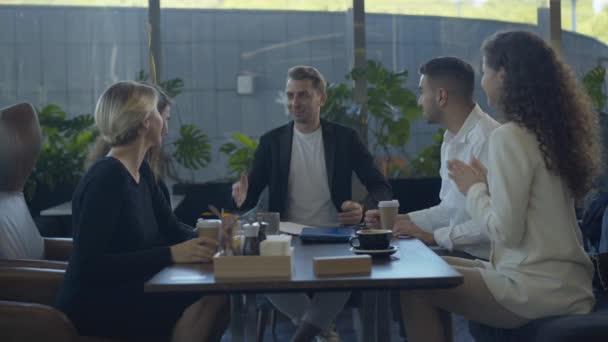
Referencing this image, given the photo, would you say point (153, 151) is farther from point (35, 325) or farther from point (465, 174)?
point (465, 174)

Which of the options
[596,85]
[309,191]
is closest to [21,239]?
[309,191]

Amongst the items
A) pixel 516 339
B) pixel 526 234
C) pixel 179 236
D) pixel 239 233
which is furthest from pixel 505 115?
pixel 179 236

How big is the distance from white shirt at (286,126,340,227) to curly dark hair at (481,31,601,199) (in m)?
1.62

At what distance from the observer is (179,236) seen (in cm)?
308

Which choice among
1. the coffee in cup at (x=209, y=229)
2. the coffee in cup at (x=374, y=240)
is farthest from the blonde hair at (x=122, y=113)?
the coffee in cup at (x=374, y=240)

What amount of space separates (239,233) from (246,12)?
415 cm

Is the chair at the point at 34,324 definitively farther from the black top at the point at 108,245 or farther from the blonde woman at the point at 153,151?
the blonde woman at the point at 153,151

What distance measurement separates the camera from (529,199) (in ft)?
7.91

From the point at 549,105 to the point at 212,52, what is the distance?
13.3 feet

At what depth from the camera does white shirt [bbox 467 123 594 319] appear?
2.37 m

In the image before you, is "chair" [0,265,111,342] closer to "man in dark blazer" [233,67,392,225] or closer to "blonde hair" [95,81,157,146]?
"blonde hair" [95,81,157,146]

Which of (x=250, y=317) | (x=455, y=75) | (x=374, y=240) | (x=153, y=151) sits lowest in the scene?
(x=250, y=317)

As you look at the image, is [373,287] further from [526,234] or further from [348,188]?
[348,188]

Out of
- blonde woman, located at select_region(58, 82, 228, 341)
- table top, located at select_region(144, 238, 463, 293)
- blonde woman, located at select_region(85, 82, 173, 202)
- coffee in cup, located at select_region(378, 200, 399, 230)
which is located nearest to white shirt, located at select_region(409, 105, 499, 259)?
coffee in cup, located at select_region(378, 200, 399, 230)
